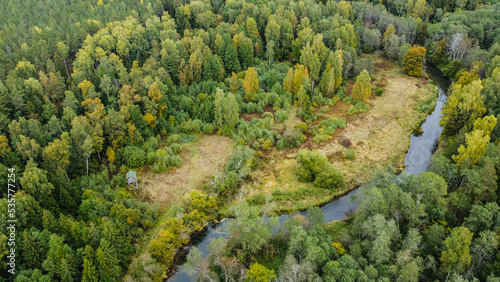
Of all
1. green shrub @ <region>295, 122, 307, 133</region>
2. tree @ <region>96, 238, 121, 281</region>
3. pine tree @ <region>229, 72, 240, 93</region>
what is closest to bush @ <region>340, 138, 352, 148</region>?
→ green shrub @ <region>295, 122, 307, 133</region>

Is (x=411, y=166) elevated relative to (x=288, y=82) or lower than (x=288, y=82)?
lower

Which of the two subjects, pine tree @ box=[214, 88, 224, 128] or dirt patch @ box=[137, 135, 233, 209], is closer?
dirt patch @ box=[137, 135, 233, 209]

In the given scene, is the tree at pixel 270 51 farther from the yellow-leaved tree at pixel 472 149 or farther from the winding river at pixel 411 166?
the yellow-leaved tree at pixel 472 149

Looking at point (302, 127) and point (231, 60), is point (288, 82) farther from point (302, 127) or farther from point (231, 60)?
point (231, 60)

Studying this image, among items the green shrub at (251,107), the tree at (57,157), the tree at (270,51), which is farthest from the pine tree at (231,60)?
the tree at (57,157)

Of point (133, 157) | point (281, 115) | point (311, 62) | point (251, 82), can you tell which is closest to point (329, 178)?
point (281, 115)

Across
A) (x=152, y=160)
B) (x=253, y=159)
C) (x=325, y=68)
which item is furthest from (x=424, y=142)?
(x=152, y=160)

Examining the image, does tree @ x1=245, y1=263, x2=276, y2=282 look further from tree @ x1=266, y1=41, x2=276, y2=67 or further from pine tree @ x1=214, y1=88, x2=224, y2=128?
tree @ x1=266, y1=41, x2=276, y2=67

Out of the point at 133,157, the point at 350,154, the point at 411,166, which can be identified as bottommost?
the point at 411,166
